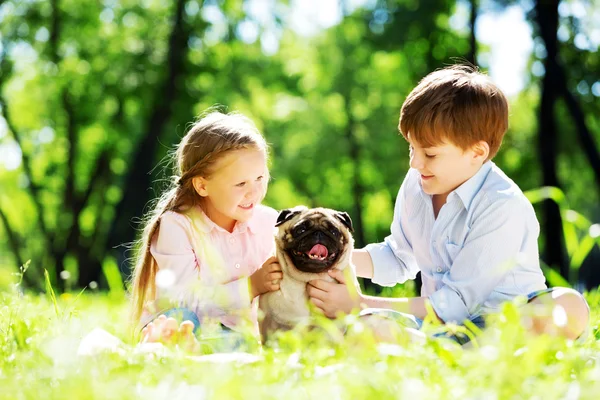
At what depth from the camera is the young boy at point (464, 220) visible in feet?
11.8

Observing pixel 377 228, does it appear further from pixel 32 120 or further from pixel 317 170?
pixel 32 120

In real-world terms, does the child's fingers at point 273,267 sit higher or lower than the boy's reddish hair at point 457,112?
lower

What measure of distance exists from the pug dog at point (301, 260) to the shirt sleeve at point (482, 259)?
0.52 meters

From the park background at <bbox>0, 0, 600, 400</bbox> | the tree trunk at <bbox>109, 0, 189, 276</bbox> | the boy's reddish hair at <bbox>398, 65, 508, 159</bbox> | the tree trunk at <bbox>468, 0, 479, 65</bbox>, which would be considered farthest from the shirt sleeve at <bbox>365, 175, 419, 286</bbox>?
the tree trunk at <bbox>468, 0, 479, 65</bbox>

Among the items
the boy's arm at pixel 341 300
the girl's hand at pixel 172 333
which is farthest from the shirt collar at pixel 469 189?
the girl's hand at pixel 172 333

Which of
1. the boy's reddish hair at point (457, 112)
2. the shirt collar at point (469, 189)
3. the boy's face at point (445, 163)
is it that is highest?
the boy's reddish hair at point (457, 112)

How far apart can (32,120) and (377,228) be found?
10679 millimetres

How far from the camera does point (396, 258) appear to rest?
4.49 m

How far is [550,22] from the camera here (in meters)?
10.1

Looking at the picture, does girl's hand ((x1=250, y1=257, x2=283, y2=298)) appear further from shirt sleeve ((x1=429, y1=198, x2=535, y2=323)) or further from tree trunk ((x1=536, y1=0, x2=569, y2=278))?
tree trunk ((x1=536, y1=0, x2=569, y2=278))

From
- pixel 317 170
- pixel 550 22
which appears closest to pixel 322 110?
pixel 317 170

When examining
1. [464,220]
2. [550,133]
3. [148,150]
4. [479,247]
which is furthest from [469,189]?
[148,150]

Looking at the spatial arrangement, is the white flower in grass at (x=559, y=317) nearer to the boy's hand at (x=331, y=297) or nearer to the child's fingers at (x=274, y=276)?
the boy's hand at (x=331, y=297)

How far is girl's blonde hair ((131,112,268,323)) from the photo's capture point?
4.10 m
